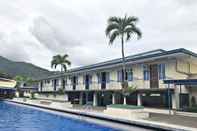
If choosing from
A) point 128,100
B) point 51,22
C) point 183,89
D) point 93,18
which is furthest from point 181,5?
point 128,100

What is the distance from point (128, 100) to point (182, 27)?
1025cm

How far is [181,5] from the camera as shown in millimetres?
17250

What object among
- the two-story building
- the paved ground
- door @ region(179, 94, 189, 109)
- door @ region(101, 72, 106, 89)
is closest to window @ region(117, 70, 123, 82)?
the two-story building

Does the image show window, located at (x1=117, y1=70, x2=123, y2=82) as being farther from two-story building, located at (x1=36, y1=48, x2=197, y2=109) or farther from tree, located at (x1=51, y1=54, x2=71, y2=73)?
tree, located at (x1=51, y1=54, x2=71, y2=73)

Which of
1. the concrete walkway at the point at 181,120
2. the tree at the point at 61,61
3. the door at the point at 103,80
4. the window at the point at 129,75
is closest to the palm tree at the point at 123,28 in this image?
the window at the point at 129,75

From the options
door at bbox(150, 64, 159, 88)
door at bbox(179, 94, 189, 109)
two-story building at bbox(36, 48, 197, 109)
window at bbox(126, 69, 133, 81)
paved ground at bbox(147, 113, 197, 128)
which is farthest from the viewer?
window at bbox(126, 69, 133, 81)

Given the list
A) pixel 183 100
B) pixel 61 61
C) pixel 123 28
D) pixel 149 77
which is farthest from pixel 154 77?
pixel 61 61

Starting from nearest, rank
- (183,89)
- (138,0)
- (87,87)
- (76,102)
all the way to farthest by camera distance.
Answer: (138,0) → (183,89) → (87,87) → (76,102)

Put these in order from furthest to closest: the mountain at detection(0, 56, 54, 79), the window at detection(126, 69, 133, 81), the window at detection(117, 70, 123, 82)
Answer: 1. the mountain at detection(0, 56, 54, 79)
2. the window at detection(117, 70, 123, 82)
3. the window at detection(126, 69, 133, 81)

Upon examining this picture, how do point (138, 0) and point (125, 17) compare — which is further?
point (125, 17)

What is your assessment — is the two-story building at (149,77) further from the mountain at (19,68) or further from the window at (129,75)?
the mountain at (19,68)

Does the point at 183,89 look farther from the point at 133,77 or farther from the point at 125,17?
the point at 125,17

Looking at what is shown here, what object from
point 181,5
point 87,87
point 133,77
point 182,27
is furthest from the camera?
point 87,87

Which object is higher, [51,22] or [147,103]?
[51,22]
